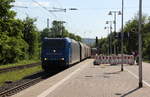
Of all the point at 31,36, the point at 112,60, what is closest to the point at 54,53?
the point at 112,60

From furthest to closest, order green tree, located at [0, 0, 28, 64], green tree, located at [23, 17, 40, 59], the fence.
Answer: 1. green tree, located at [23, 17, 40, 59]
2. green tree, located at [0, 0, 28, 64]
3. the fence

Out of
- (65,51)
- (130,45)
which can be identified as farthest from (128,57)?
(130,45)

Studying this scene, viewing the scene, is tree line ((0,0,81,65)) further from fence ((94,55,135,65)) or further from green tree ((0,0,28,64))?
fence ((94,55,135,65))

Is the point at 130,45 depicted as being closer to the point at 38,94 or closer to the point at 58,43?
the point at 58,43

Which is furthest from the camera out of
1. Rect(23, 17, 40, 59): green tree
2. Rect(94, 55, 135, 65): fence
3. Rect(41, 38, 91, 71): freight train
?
Rect(23, 17, 40, 59): green tree

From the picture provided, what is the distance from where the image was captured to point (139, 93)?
1599cm

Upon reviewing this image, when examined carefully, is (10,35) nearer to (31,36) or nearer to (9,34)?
(9,34)

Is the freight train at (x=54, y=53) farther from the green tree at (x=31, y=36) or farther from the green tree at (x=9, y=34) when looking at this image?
the green tree at (x=31, y=36)

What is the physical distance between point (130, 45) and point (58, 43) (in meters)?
89.8

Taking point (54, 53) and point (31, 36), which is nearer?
point (54, 53)

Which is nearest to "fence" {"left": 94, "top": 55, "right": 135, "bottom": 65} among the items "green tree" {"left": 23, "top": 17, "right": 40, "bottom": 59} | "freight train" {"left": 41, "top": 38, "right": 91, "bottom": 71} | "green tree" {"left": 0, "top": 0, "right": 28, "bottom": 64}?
"freight train" {"left": 41, "top": 38, "right": 91, "bottom": 71}

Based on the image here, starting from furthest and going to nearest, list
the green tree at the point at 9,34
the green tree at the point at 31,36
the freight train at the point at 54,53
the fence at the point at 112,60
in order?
the green tree at the point at 31,36
the green tree at the point at 9,34
the fence at the point at 112,60
the freight train at the point at 54,53

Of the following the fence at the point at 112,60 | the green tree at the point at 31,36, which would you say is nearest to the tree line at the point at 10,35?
the green tree at the point at 31,36

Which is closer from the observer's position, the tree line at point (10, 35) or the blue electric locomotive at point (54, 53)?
the blue electric locomotive at point (54, 53)
